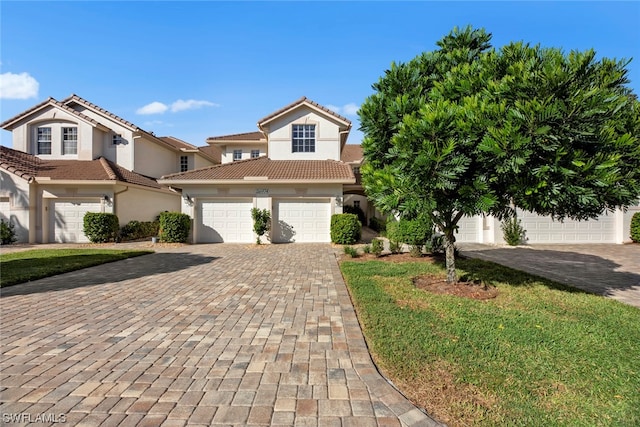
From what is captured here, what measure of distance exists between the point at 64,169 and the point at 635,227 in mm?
29158

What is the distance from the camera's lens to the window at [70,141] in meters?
16.5

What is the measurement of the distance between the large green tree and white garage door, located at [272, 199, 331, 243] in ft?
28.9

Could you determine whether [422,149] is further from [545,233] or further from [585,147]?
[545,233]

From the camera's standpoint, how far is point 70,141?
16.5m

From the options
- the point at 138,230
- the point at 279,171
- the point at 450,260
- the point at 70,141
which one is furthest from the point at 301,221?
the point at 70,141

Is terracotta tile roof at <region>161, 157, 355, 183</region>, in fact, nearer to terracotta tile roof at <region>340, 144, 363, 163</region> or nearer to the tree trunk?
the tree trunk

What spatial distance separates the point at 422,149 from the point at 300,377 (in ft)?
12.3

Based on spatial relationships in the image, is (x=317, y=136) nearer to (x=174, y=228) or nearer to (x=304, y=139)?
(x=304, y=139)

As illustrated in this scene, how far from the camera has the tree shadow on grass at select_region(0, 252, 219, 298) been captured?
6.22 meters

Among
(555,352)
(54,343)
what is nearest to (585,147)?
(555,352)

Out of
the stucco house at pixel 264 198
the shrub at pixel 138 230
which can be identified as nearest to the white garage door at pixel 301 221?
the stucco house at pixel 264 198

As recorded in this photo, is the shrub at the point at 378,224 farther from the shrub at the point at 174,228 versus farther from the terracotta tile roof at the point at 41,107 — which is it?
the terracotta tile roof at the point at 41,107

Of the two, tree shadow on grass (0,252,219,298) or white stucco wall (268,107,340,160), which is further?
white stucco wall (268,107,340,160)

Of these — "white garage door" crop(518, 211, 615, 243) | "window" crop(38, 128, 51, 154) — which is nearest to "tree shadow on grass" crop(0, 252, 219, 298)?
"window" crop(38, 128, 51, 154)
